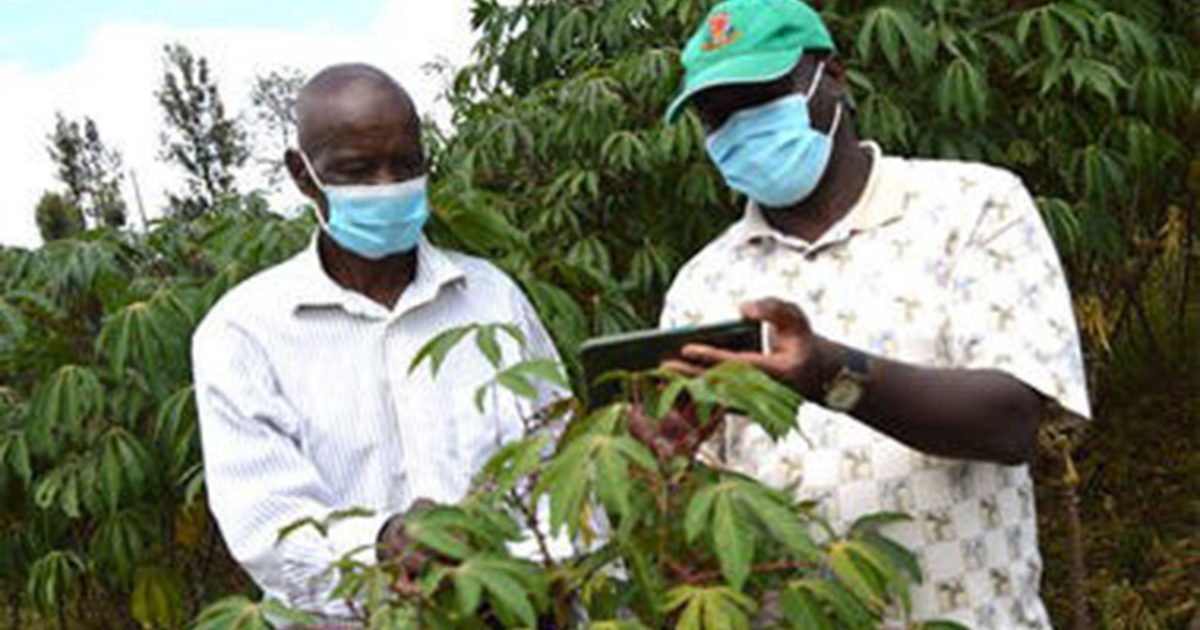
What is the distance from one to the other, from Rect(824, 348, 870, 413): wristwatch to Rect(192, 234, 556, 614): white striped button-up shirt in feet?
1.43

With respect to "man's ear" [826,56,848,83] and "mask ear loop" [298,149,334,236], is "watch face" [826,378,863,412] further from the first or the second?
"mask ear loop" [298,149,334,236]

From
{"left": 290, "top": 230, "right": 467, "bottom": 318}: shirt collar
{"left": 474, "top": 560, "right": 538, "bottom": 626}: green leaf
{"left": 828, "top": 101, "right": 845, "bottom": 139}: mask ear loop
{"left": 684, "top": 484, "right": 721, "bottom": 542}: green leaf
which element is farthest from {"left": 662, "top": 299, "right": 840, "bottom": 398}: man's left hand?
{"left": 290, "top": 230, "right": 467, "bottom": 318}: shirt collar

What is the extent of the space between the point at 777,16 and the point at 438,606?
0.68m

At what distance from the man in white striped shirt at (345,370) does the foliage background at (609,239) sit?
467mm

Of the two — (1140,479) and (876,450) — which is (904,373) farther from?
(1140,479)

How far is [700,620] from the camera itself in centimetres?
122

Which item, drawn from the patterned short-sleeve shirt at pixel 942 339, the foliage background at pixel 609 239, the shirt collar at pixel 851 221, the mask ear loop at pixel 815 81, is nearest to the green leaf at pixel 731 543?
the patterned short-sleeve shirt at pixel 942 339

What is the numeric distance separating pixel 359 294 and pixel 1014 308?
0.75 m

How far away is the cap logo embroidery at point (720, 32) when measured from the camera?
153 centimetres

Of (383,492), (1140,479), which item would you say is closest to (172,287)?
(383,492)

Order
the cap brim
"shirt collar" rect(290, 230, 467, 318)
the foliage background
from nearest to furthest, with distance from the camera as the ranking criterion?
the cap brim → "shirt collar" rect(290, 230, 467, 318) → the foliage background

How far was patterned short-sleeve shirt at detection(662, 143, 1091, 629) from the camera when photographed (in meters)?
1.43

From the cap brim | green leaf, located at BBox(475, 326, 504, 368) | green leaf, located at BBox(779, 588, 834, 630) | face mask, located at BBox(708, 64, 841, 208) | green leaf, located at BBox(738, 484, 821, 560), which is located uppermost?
the cap brim

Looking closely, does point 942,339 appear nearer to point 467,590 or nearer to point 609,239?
point 467,590
